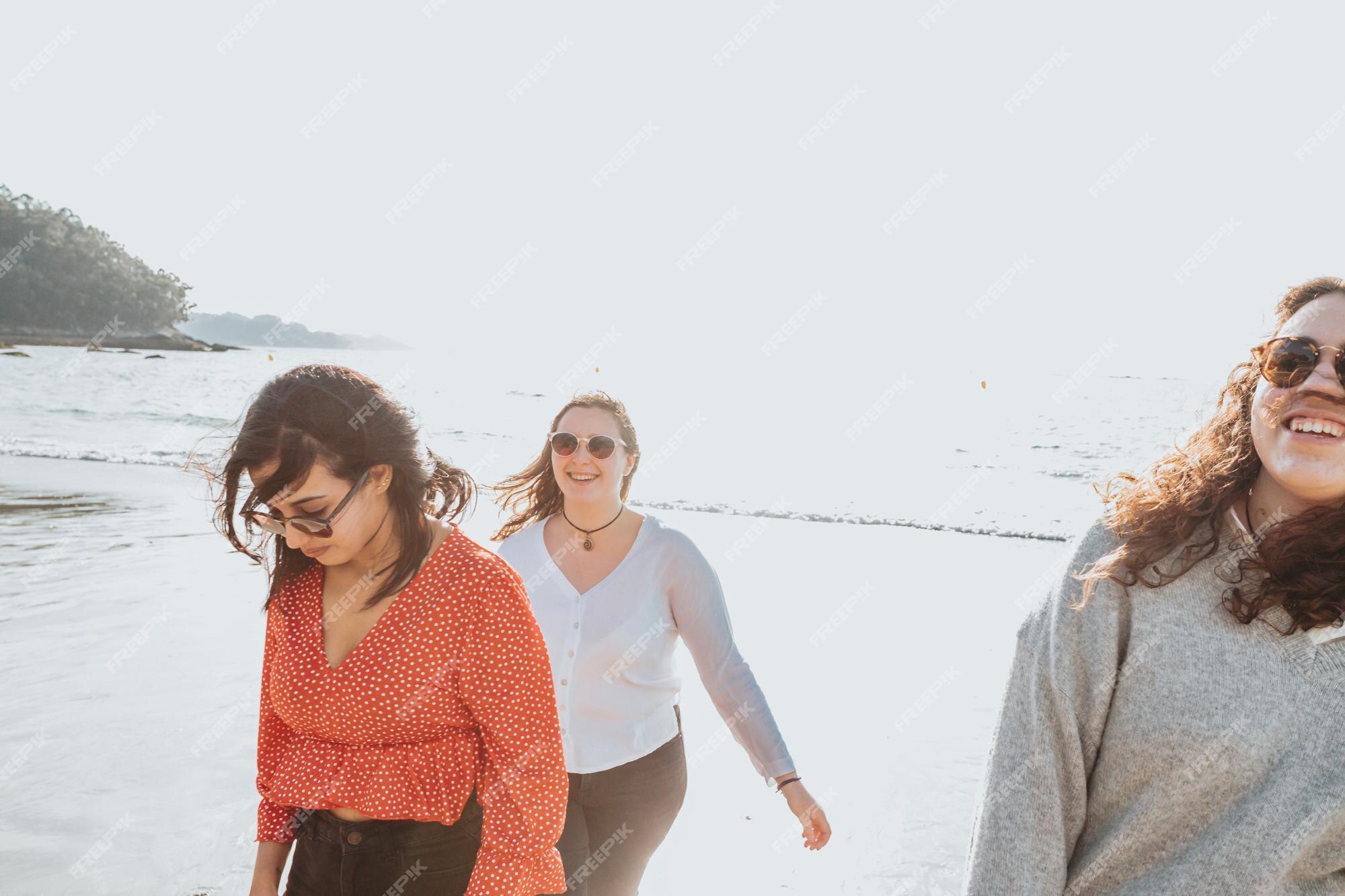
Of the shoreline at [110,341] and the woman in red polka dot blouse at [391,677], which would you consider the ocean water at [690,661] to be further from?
the shoreline at [110,341]

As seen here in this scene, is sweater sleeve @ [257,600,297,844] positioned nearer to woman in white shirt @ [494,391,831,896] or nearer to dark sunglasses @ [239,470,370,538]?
dark sunglasses @ [239,470,370,538]

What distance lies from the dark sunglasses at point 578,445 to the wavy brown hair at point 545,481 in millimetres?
137

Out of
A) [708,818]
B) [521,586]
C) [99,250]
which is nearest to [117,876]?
[708,818]

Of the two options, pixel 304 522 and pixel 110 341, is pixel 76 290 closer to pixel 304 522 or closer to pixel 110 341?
pixel 110 341

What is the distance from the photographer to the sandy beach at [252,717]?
13.2 feet

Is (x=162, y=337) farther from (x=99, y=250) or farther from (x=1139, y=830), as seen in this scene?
(x=1139, y=830)

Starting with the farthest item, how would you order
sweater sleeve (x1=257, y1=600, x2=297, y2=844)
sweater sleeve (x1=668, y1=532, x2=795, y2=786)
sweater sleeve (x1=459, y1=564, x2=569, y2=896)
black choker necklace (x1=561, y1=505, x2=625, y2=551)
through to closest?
1. black choker necklace (x1=561, y1=505, x2=625, y2=551)
2. sweater sleeve (x1=668, y1=532, x2=795, y2=786)
3. sweater sleeve (x1=257, y1=600, x2=297, y2=844)
4. sweater sleeve (x1=459, y1=564, x2=569, y2=896)

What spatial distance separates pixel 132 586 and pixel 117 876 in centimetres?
477

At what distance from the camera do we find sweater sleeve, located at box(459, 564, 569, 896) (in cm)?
186

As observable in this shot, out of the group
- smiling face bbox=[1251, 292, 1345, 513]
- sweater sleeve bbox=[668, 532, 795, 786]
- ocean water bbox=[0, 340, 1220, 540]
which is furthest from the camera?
ocean water bbox=[0, 340, 1220, 540]

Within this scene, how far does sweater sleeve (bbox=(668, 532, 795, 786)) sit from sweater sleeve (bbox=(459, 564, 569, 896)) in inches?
48.9

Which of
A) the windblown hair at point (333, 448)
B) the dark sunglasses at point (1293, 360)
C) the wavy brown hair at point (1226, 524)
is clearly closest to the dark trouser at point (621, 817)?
the windblown hair at point (333, 448)

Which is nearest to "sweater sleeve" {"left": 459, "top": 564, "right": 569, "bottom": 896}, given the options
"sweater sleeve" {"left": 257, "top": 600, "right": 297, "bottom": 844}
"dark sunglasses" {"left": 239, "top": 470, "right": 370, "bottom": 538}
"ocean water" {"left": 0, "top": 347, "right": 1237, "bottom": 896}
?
"dark sunglasses" {"left": 239, "top": 470, "right": 370, "bottom": 538}

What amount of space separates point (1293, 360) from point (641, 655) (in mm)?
2070
